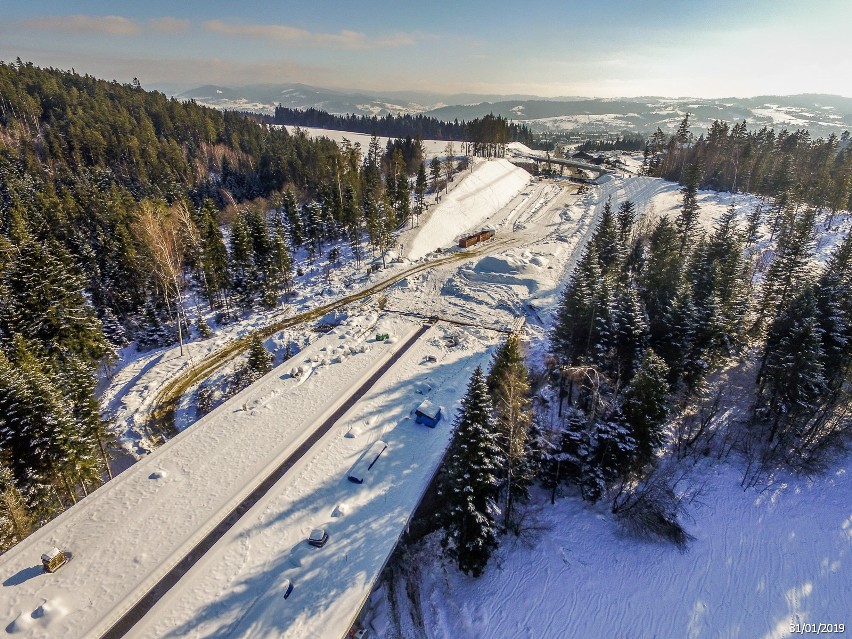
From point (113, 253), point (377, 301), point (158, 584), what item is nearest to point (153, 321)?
point (113, 253)

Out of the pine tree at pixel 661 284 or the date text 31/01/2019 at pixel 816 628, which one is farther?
the pine tree at pixel 661 284

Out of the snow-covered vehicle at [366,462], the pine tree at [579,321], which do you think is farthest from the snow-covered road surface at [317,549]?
the pine tree at [579,321]

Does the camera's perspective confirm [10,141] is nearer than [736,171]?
No

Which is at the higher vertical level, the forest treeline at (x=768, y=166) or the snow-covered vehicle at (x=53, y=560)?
the forest treeline at (x=768, y=166)

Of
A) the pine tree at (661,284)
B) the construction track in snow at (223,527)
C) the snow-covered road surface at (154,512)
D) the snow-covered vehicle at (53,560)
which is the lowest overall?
the construction track in snow at (223,527)

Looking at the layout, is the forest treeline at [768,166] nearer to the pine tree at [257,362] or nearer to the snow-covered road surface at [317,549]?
the snow-covered road surface at [317,549]

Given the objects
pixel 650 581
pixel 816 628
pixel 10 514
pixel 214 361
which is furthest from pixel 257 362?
pixel 816 628

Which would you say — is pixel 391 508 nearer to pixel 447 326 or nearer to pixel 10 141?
pixel 447 326
